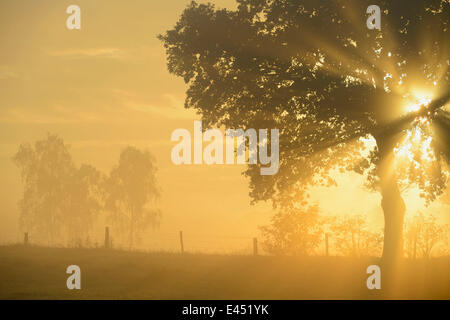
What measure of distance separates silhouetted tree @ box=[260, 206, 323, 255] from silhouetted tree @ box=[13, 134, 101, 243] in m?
47.9

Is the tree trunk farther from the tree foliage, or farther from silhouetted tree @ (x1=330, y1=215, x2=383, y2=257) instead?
silhouetted tree @ (x1=330, y1=215, x2=383, y2=257)

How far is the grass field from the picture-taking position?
2414cm

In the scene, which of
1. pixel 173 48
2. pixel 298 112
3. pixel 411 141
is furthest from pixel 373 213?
pixel 173 48

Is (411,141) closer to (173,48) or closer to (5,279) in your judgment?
(173,48)

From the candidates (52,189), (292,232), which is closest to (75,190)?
(52,189)

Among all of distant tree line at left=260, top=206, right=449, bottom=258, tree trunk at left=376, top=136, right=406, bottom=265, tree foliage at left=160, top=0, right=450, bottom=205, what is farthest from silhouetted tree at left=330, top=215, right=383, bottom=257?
tree foliage at left=160, top=0, right=450, bottom=205

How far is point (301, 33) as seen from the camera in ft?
87.9

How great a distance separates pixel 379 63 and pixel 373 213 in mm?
44477

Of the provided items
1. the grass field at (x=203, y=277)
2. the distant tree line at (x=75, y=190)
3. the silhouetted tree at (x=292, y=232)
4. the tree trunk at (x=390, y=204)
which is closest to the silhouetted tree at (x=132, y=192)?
the distant tree line at (x=75, y=190)

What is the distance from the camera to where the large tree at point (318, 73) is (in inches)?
1020

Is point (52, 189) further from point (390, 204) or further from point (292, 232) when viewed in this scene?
point (390, 204)

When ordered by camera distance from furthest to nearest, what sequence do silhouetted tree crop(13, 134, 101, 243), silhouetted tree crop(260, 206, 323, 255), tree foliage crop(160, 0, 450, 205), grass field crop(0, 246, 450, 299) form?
silhouetted tree crop(13, 134, 101, 243) < silhouetted tree crop(260, 206, 323, 255) < tree foliage crop(160, 0, 450, 205) < grass field crop(0, 246, 450, 299)

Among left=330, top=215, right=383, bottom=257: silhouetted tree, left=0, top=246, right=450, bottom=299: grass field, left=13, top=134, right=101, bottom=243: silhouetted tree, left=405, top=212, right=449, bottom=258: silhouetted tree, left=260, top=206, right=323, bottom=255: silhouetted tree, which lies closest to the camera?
left=0, top=246, right=450, bottom=299: grass field

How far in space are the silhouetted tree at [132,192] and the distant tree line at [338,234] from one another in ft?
137
